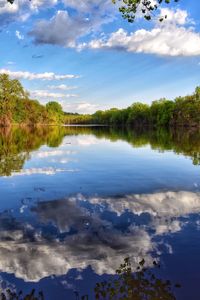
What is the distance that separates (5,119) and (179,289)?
411 feet

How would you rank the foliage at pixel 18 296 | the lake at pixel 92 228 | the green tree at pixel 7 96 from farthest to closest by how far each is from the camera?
the green tree at pixel 7 96 < the lake at pixel 92 228 < the foliage at pixel 18 296

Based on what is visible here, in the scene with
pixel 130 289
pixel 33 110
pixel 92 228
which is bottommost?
pixel 92 228

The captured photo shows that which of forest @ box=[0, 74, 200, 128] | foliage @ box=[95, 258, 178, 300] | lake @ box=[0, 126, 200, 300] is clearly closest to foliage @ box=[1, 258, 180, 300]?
foliage @ box=[95, 258, 178, 300]

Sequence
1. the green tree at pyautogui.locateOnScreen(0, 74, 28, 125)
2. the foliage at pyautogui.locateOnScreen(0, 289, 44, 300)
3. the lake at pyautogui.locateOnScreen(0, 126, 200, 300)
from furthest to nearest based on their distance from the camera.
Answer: the green tree at pyautogui.locateOnScreen(0, 74, 28, 125) < the lake at pyautogui.locateOnScreen(0, 126, 200, 300) < the foliage at pyautogui.locateOnScreen(0, 289, 44, 300)

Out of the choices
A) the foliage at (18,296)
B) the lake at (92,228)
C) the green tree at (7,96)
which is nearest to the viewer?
the foliage at (18,296)

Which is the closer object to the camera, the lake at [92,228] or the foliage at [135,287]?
the foliage at [135,287]

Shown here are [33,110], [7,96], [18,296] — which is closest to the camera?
[18,296]

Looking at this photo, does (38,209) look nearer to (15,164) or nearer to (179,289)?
(179,289)

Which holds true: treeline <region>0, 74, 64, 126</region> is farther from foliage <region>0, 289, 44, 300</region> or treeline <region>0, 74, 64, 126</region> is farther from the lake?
foliage <region>0, 289, 44, 300</region>

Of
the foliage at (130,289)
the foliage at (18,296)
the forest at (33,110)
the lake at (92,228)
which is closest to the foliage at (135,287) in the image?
the foliage at (130,289)

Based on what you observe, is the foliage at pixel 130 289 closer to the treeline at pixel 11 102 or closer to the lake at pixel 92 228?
the lake at pixel 92 228

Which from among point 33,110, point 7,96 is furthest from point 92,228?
point 33,110

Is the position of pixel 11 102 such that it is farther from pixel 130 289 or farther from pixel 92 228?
pixel 130 289

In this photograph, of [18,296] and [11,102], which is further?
[11,102]
